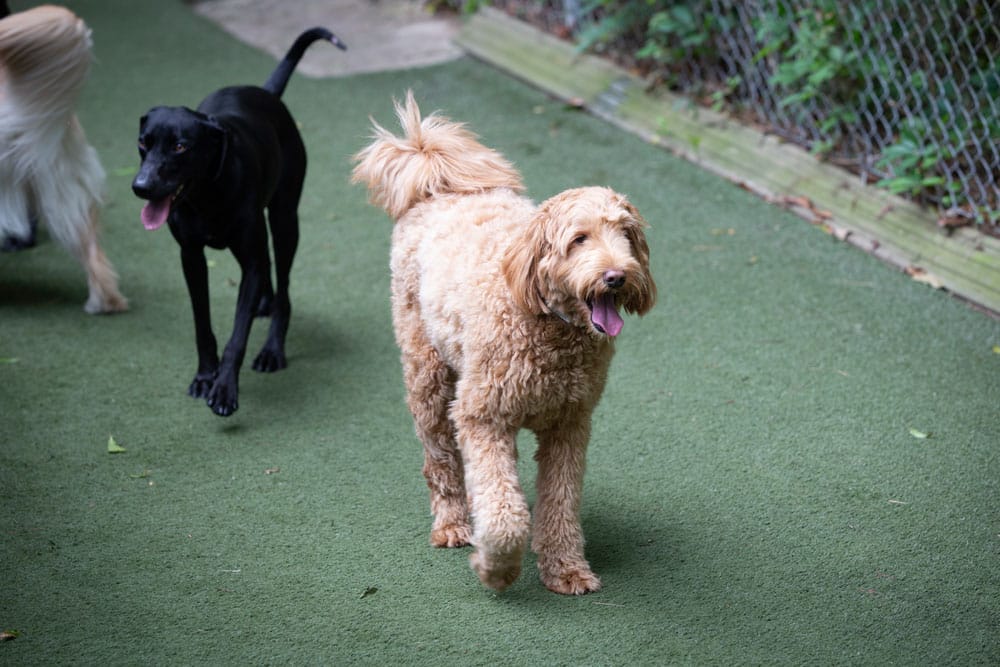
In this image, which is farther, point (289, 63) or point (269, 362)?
point (289, 63)

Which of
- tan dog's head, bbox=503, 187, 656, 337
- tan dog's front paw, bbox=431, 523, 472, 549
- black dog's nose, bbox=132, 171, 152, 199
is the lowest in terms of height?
tan dog's front paw, bbox=431, 523, 472, 549

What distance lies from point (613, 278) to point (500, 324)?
405 mm

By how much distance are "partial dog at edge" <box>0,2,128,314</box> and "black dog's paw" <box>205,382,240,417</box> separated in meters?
1.26

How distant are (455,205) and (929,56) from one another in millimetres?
3293

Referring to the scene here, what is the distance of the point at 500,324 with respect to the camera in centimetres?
293

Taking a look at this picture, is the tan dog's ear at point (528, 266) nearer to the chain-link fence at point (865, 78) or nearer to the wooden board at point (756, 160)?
the wooden board at point (756, 160)

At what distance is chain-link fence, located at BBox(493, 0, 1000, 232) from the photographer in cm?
517

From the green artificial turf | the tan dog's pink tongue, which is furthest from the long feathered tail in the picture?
the tan dog's pink tongue

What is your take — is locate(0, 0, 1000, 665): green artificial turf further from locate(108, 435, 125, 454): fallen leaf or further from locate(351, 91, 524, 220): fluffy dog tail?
locate(351, 91, 524, 220): fluffy dog tail

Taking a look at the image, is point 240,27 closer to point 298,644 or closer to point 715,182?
point 715,182

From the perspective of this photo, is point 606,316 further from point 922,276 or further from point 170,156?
point 922,276

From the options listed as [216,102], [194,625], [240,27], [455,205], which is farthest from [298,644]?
[240,27]

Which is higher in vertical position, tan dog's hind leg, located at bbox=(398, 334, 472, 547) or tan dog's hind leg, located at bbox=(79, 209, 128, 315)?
tan dog's hind leg, located at bbox=(398, 334, 472, 547)

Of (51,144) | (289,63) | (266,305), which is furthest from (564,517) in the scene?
(51,144)
